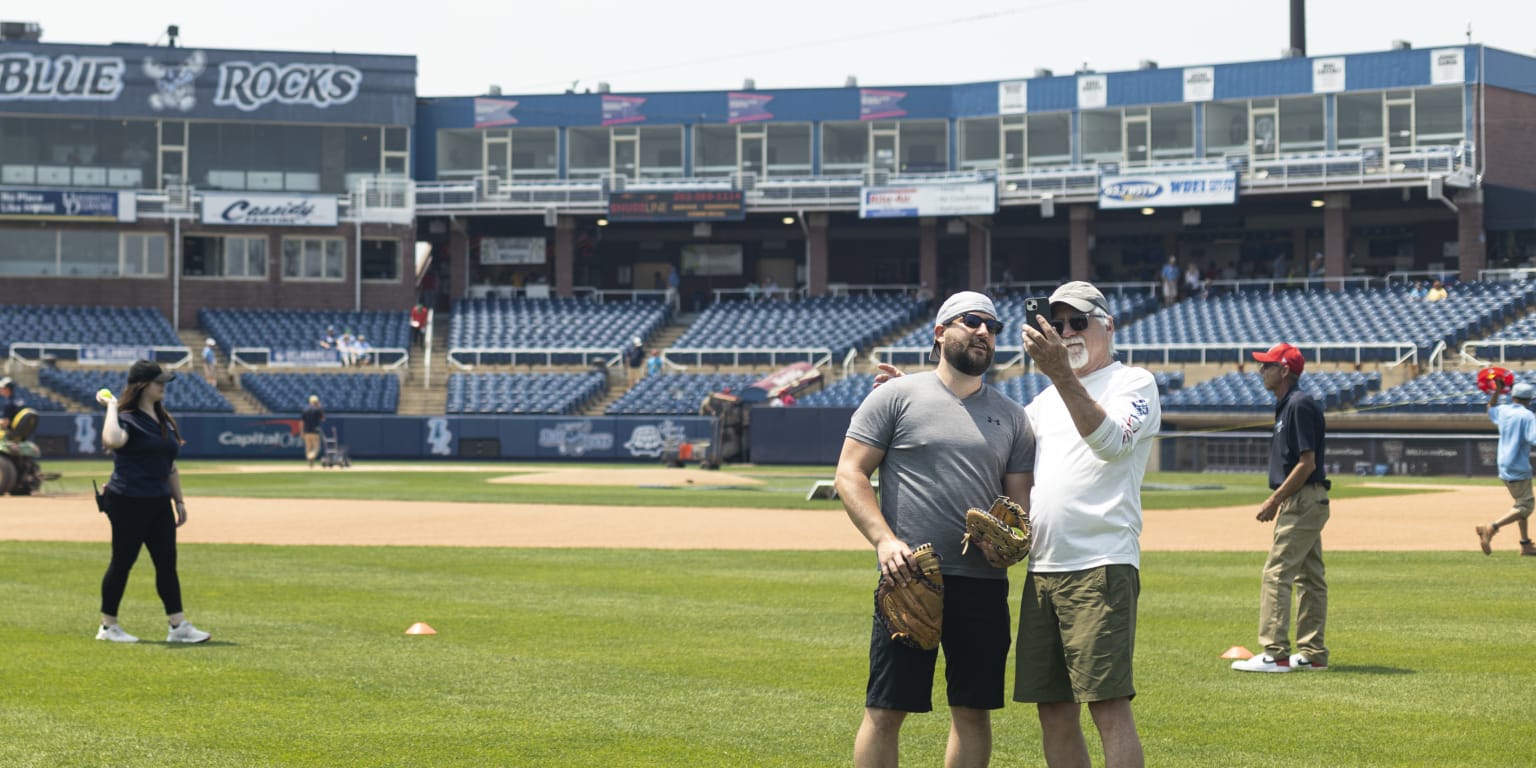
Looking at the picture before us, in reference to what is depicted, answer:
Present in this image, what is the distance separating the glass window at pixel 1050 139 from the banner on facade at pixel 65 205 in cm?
3475

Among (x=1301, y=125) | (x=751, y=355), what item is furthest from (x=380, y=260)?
(x=1301, y=125)

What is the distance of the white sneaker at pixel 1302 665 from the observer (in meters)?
11.6

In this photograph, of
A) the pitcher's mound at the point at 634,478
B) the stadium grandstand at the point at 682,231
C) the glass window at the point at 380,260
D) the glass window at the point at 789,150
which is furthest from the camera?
the glass window at the point at 380,260

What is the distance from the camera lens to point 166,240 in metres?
66.3

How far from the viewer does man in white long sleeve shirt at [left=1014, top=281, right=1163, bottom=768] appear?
22.3 feet

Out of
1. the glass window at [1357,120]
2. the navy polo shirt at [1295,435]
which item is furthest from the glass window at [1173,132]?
the navy polo shirt at [1295,435]

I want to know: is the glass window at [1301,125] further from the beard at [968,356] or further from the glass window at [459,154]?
the beard at [968,356]

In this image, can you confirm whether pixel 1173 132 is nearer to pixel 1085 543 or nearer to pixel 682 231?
pixel 682 231

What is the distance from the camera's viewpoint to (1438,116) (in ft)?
192

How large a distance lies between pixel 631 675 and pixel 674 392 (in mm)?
45007

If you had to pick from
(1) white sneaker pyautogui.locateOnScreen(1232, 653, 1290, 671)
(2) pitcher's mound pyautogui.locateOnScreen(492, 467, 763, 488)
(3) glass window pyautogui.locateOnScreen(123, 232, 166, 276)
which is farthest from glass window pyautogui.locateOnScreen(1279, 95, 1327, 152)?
(1) white sneaker pyautogui.locateOnScreen(1232, 653, 1290, 671)

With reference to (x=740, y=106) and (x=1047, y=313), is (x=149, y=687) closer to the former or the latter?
(x=1047, y=313)

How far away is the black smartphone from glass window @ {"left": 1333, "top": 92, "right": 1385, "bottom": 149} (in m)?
56.7

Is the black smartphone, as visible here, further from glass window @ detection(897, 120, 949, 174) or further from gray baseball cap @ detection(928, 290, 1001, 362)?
glass window @ detection(897, 120, 949, 174)
